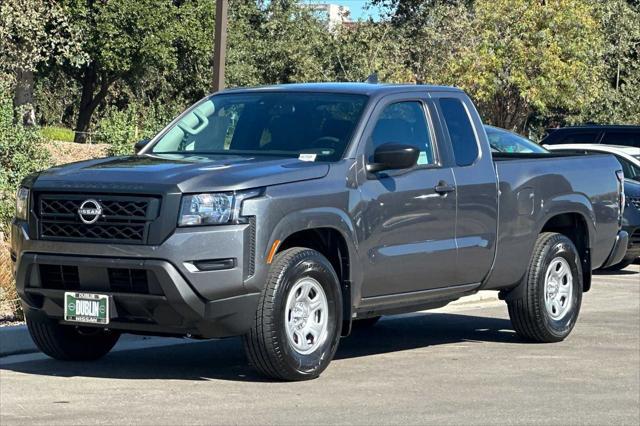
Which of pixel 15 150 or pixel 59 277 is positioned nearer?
pixel 59 277

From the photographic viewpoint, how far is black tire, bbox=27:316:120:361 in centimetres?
948

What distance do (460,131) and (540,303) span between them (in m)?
1.64

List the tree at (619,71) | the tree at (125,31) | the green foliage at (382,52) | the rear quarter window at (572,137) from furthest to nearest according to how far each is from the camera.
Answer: the tree at (619,71)
the tree at (125,31)
the green foliage at (382,52)
the rear quarter window at (572,137)

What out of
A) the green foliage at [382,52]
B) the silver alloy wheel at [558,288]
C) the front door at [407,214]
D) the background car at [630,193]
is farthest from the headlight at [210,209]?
the green foliage at [382,52]

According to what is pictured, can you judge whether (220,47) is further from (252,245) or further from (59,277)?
(252,245)

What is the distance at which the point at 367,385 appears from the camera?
9047 millimetres

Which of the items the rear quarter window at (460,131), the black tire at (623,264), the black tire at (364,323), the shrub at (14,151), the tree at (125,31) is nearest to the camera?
the rear quarter window at (460,131)

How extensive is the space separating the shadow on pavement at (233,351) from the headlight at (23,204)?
3.53 ft

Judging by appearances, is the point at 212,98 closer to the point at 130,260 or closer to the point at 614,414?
the point at 130,260

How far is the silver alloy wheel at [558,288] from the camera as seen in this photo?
11.4 metres

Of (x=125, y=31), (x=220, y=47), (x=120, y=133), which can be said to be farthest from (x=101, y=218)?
(x=125, y=31)

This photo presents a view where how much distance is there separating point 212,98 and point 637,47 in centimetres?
4453

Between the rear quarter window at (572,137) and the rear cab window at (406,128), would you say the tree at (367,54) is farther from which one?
the rear cab window at (406,128)

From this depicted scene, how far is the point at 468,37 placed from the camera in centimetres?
3747
